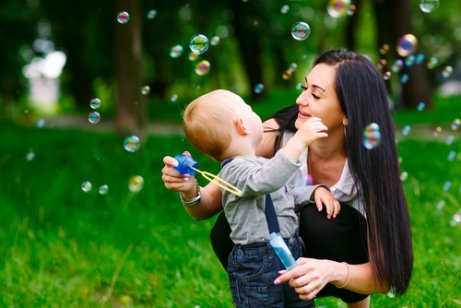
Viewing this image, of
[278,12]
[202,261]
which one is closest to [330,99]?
[202,261]

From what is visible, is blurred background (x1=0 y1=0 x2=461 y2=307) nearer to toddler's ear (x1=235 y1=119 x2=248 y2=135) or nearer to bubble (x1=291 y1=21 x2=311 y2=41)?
bubble (x1=291 y1=21 x2=311 y2=41)

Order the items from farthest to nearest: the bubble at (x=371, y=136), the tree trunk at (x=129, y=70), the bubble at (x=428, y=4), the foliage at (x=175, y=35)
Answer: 1. the foliage at (x=175, y=35)
2. the tree trunk at (x=129, y=70)
3. the bubble at (x=428, y=4)
4. the bubble at (x=371, y=136)

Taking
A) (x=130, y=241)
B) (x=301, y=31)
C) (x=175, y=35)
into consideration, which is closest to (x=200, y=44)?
(x=301, y=31)

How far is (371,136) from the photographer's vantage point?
2066mm

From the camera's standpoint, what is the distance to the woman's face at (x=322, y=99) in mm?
2170

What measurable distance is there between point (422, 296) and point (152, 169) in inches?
132

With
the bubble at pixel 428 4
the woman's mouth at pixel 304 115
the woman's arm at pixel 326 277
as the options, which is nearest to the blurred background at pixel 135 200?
the bubble at pixel 428 4

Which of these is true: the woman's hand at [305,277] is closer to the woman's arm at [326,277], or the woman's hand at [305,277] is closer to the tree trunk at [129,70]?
the woman's arm at [326,277]

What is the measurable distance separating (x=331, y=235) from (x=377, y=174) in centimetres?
25

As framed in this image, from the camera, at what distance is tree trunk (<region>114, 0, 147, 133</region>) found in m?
7.01

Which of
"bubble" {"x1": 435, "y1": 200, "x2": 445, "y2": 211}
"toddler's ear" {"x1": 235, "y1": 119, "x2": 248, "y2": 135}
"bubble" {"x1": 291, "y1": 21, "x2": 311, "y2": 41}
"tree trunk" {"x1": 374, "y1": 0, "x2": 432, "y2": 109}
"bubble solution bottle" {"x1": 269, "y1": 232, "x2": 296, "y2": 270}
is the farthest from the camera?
"tree trunk" {"x1": 374, "y1": 0, "x2": 432, "y2": 109}

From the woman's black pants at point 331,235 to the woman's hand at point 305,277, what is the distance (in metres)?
0.25

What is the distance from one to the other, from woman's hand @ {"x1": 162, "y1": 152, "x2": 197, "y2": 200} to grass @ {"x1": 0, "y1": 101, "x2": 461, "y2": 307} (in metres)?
0.87

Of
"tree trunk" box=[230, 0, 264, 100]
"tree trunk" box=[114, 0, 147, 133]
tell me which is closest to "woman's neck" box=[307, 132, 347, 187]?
"tree trunk" box=[114, 0, 147, 133]
